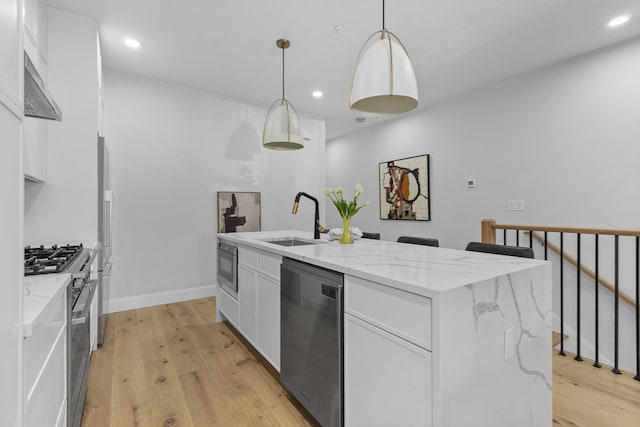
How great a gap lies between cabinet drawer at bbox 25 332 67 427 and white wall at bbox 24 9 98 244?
5.33 ft

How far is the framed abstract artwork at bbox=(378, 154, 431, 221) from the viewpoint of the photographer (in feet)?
16.1

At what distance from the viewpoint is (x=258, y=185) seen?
4.66 m

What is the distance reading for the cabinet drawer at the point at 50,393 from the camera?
89 cm

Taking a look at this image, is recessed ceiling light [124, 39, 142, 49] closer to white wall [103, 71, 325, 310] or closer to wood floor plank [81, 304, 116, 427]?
white wall [103, 71, 325, 310]

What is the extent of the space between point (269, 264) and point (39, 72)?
209 centimetres

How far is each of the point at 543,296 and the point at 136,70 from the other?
4270 mm

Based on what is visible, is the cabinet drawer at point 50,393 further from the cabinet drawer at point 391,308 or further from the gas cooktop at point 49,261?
Result: the cabinet drawer at point 391,308

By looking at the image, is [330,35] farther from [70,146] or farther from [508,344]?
[508,344]

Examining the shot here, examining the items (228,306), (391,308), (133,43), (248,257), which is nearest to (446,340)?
(391,308)

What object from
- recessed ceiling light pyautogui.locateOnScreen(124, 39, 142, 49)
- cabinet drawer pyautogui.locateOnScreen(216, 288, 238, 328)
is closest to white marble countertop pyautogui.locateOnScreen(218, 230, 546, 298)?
cabinet drawer pyautogui.locateOnScreen(216, 288, 238, 328)

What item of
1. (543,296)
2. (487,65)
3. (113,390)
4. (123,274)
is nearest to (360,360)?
(543,296)

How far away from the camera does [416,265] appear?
4.87ft

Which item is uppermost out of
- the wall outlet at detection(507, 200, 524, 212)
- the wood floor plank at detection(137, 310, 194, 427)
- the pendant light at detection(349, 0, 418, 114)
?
the pendant light at detection(349, 0, 418, 114)

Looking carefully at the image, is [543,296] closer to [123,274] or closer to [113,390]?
[113,390]
